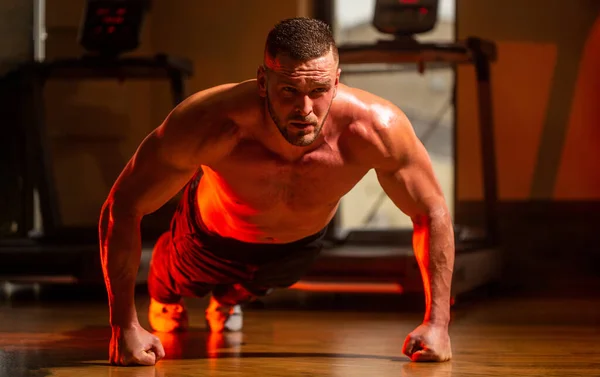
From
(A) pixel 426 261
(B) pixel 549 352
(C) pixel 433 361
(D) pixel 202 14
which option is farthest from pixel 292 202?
(D) pixel 202 14

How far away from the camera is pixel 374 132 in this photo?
78.7 inches

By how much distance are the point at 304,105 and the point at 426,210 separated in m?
0.46

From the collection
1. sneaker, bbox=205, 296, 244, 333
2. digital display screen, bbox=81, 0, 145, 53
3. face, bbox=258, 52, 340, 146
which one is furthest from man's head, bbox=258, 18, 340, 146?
digital display screen, bbox=81, 0, 145, 53

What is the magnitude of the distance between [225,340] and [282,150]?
0.75 m

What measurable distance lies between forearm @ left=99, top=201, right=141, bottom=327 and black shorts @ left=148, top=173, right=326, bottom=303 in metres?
0.43

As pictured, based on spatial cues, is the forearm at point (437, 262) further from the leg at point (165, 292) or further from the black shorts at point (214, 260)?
the leg at point (165, 292)

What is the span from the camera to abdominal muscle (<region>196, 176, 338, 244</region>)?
2.19m

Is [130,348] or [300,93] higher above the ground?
[300,93]

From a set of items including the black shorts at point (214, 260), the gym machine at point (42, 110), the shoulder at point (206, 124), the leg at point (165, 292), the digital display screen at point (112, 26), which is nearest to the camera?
the shoulder at point (206, 124)

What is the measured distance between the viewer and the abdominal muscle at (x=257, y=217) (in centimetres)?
219

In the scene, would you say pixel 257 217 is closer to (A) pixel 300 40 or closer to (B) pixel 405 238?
(A) pixel 300 40

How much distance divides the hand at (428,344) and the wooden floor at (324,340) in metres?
0.03

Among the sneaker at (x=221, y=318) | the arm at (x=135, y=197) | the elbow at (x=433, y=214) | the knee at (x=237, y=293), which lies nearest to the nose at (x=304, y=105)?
the arm at (x=135, y=197)

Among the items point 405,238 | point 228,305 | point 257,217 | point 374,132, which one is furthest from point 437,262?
point 405,238
